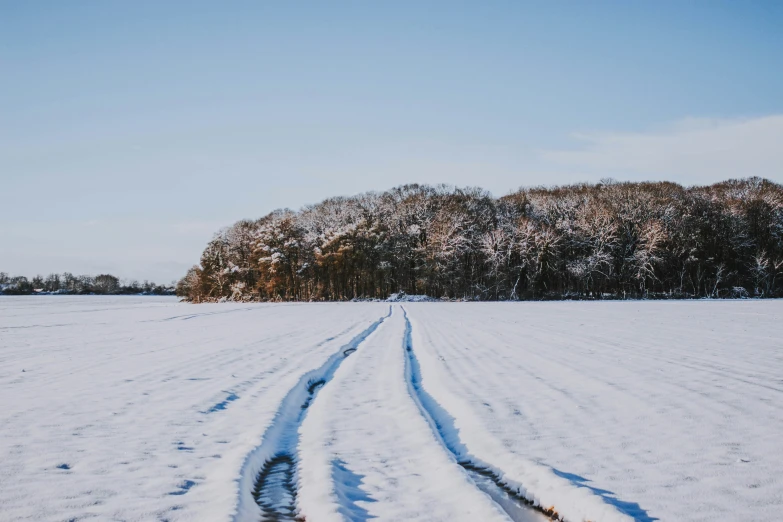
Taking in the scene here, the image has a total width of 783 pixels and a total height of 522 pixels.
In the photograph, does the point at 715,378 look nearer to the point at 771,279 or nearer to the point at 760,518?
the point at 760,518

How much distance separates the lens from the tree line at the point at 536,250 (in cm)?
6316

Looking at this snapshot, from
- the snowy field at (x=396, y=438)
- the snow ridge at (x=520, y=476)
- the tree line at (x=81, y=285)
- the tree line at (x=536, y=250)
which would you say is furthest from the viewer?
the tree line at (x=81, y=285)

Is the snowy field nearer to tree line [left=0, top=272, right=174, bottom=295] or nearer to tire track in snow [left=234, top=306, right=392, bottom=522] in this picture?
tire track in snow [left=234, top=306, right=392, bottom=522]

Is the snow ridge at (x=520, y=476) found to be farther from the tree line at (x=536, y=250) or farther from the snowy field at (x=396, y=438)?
the tree line at (x=536, y=250)

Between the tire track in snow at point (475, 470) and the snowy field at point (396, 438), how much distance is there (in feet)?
0.10

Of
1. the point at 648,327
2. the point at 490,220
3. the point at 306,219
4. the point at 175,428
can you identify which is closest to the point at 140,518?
the point at 175,428

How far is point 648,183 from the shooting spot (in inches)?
3105

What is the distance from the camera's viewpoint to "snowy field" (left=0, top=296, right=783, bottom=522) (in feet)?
13.9

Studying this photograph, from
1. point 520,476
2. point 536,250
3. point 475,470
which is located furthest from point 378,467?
point 536,250

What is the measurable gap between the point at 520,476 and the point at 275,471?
8.65ft

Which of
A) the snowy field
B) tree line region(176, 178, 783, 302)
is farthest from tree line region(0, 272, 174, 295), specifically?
the snowy field

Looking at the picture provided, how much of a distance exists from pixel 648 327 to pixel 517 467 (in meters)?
18.1

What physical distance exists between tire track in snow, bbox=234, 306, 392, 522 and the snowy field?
0.09ft

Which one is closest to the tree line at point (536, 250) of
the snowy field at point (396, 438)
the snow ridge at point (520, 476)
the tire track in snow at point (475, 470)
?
the snowy field at point (396, 438)
